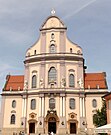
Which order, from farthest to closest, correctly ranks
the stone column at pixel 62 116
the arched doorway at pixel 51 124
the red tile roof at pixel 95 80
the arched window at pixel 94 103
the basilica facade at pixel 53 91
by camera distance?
the red tile roof at pixel 95 80 < the arched window at pixel 94 103 < the arched doorway at pixel 51 124 < the basilica facade at pixel 53 91 < the stone column at pixel 62 116

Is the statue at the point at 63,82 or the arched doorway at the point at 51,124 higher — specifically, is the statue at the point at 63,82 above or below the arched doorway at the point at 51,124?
above

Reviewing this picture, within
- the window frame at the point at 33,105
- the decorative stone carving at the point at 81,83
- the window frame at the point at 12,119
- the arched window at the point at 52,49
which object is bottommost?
the window frame at the point at 12,119

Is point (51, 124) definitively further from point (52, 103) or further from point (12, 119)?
point (12, 119)

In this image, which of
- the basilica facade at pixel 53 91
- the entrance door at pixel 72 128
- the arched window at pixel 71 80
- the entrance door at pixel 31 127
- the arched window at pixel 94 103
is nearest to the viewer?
the entrance door at pixel 72 128

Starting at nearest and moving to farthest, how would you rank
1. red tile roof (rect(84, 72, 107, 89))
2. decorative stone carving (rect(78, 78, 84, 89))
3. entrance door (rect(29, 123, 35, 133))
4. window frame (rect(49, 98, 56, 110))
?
1. window frame (rect(49, 98, 56, 110))
2. entrance door (rect(29, 123, 35, 133))
3. decorative stone carving (rect(78, 78, 84, 89))
4. red tile roof (rect(84, 72, 107, 89))

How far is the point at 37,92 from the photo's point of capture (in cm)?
5859

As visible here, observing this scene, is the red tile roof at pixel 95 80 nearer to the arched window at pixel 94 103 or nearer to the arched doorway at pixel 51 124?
the arched window at pixel 94 103

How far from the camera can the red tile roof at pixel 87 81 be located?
60531 millimetres

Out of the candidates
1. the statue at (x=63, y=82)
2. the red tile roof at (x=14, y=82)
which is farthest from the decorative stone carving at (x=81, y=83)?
the red tile roof at (x=14, y=82)

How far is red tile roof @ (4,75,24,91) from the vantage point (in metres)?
62.8

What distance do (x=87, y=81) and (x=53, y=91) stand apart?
357 inches

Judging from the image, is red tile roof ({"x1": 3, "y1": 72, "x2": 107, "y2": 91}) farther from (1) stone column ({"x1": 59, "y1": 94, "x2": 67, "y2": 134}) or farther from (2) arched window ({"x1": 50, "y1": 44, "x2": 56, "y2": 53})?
(2) arched window ({"x1": 50, "y1": 44, "x2": 56, "y2": 53})

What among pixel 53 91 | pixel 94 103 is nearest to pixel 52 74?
pixel 53 91

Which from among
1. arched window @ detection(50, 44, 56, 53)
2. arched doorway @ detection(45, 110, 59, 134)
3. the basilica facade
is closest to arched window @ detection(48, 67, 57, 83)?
the basilica facade
